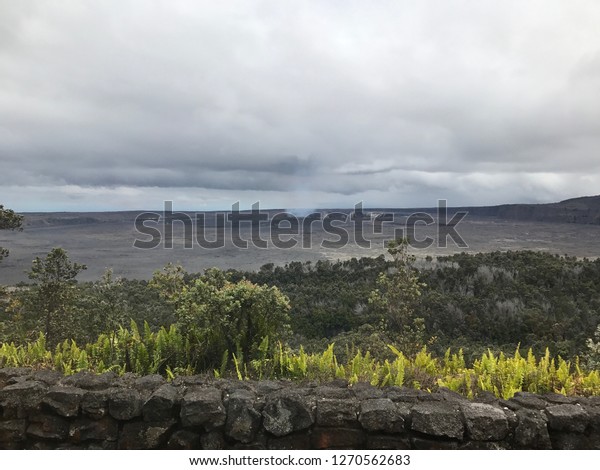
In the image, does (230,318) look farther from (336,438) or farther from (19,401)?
(336,438)

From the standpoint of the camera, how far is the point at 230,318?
6.47 m

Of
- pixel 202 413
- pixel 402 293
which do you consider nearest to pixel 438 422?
pixel 202 413

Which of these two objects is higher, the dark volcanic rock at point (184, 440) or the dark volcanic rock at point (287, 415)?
the dark volcanic rock at point (287, 415)

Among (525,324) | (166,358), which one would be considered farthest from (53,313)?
(525,324)

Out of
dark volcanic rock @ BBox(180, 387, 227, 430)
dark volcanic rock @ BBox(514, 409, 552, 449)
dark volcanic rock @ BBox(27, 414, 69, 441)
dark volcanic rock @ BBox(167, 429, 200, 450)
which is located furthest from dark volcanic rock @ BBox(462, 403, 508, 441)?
dark volcanic rock @ BBox(27, 414, 69, 441)

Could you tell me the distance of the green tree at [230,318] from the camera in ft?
20.6

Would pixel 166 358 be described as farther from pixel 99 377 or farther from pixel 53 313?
pixel 53 313

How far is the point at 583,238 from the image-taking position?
44.0 meters

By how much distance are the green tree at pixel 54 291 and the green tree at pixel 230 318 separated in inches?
150

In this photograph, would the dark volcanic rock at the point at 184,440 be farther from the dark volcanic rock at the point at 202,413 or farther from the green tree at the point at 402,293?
the green tree at the point at 402,293

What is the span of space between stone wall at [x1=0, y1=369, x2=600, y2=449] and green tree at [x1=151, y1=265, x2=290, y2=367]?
2236 millimetres

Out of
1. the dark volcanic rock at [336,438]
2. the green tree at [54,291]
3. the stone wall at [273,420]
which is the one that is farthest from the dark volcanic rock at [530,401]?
the green tree at [54,291]

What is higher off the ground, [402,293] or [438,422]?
[402,293]

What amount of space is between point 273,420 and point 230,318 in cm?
287
